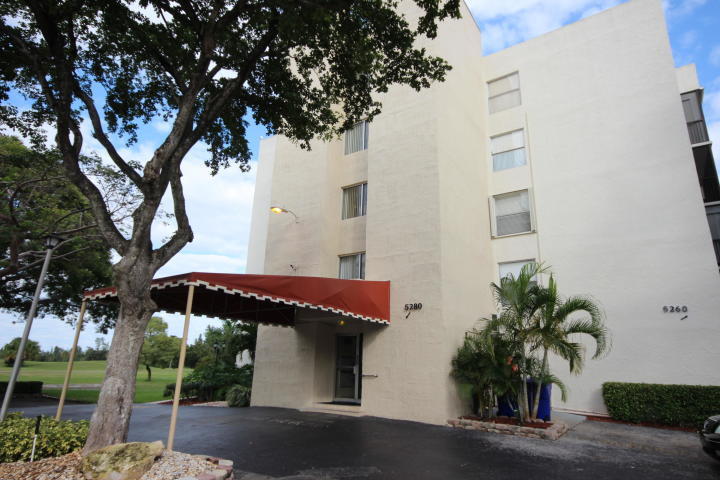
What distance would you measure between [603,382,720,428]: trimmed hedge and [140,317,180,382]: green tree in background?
2152 inches

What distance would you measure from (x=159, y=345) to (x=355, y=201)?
166 feet

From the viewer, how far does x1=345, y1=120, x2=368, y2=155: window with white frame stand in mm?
15609

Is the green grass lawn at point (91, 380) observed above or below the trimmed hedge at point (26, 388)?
below

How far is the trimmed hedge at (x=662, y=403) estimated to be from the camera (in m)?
10.0

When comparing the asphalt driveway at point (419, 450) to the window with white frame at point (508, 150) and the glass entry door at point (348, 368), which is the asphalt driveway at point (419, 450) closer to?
the glass entry door at point (348, 368)

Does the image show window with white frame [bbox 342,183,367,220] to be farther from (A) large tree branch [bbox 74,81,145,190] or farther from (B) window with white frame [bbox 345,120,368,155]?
(A) large tree branch [bbox 74,81,145,190]

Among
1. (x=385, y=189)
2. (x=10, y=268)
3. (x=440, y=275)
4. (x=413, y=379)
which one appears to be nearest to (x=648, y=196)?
(x=440, y=275)

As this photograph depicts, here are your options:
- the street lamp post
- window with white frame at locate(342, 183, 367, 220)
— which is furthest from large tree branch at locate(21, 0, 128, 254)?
window with white frame at locate(342, 183, 367, 220)

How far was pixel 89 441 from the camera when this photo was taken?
593cm

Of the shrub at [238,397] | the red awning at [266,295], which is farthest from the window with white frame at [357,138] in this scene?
the shrub at [238,397]

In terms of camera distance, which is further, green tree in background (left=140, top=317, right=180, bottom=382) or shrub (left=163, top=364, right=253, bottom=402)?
green tree in background (left=140, top=317, right=180, bottom=382)

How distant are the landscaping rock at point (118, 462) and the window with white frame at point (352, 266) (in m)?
9.17

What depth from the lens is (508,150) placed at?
51.3 feet

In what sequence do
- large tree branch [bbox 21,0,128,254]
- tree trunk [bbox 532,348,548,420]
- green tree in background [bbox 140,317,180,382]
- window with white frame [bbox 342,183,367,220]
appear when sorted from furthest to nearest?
green tree in background [bbox 140,317,180,382] < window with white frame [bbox 342,183,367,220] < tree trunk [bbox 532,348,548,420] < large tree branch [bbox 21,0,128,254]
